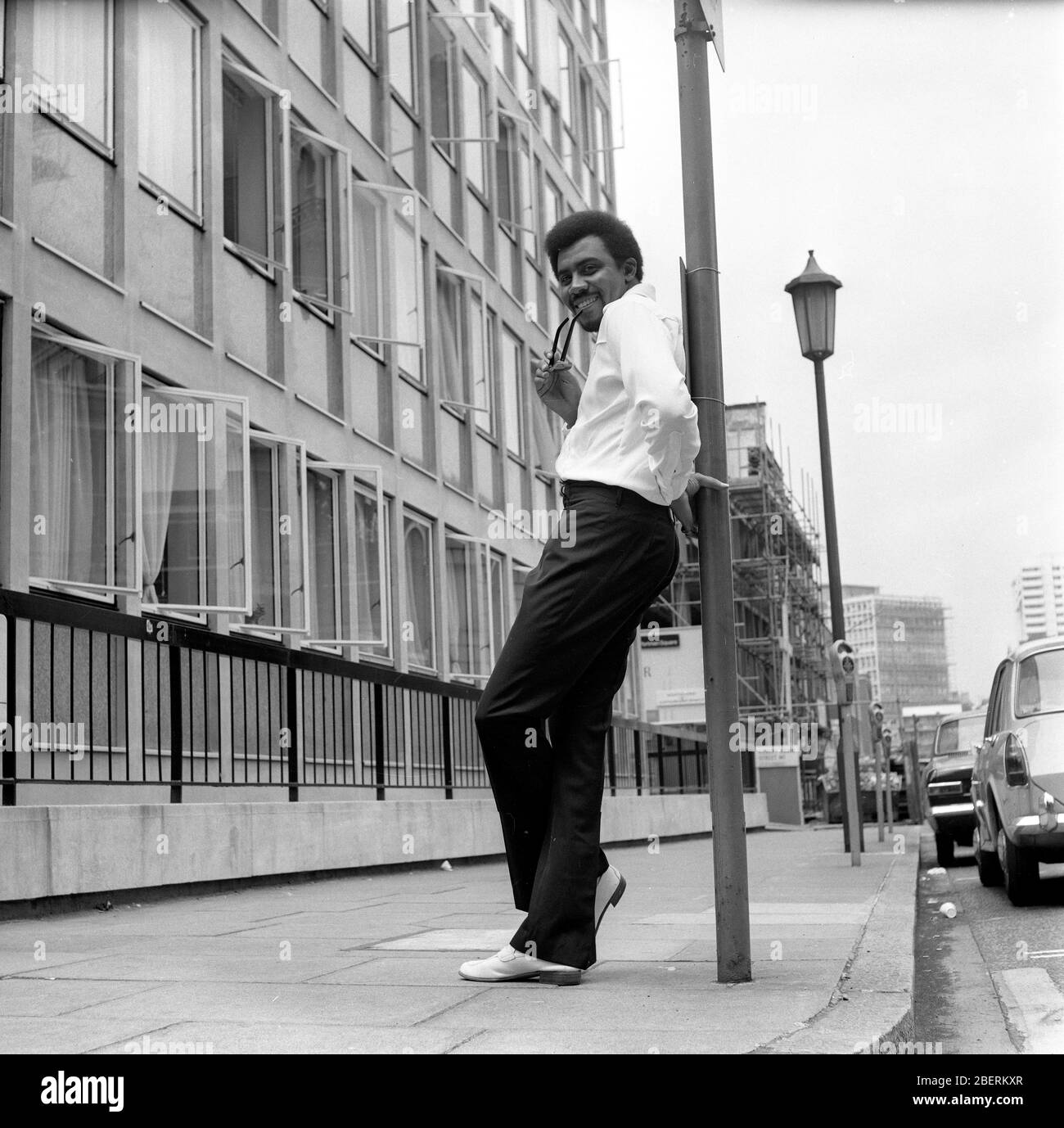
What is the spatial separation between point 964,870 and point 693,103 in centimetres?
1060

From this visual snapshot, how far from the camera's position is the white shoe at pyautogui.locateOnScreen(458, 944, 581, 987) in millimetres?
4289

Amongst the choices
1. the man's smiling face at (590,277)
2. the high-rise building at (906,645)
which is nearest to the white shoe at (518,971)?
the man's smiling face at (590,277)

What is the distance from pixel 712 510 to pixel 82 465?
27.5 ft

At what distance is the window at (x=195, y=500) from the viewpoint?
12.9 m

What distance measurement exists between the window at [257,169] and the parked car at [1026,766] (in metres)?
8.94

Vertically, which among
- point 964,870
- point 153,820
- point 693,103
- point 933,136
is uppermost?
point 933,136

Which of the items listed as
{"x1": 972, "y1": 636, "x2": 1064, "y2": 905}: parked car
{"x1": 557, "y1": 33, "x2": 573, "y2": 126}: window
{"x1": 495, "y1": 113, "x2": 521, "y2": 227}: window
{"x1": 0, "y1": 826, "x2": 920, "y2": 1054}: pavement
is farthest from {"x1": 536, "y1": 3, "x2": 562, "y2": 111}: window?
{"x1": 0, "y1": 826, "x2": 920, "y2": 1054}: pavement

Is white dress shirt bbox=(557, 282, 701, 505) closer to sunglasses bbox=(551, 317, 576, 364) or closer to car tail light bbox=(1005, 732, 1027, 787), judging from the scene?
sunglasses bbox=(551, 317, 576, 364)

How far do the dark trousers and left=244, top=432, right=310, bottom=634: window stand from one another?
10.9 metres

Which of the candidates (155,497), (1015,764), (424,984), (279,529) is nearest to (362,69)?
(279,529)

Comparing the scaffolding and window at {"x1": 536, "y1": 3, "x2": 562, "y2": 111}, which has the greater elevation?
window at {"x1": 536, "y1": 3, "x2": 562, "y2": 111}

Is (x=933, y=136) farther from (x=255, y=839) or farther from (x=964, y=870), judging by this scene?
(x=964, y=870)
